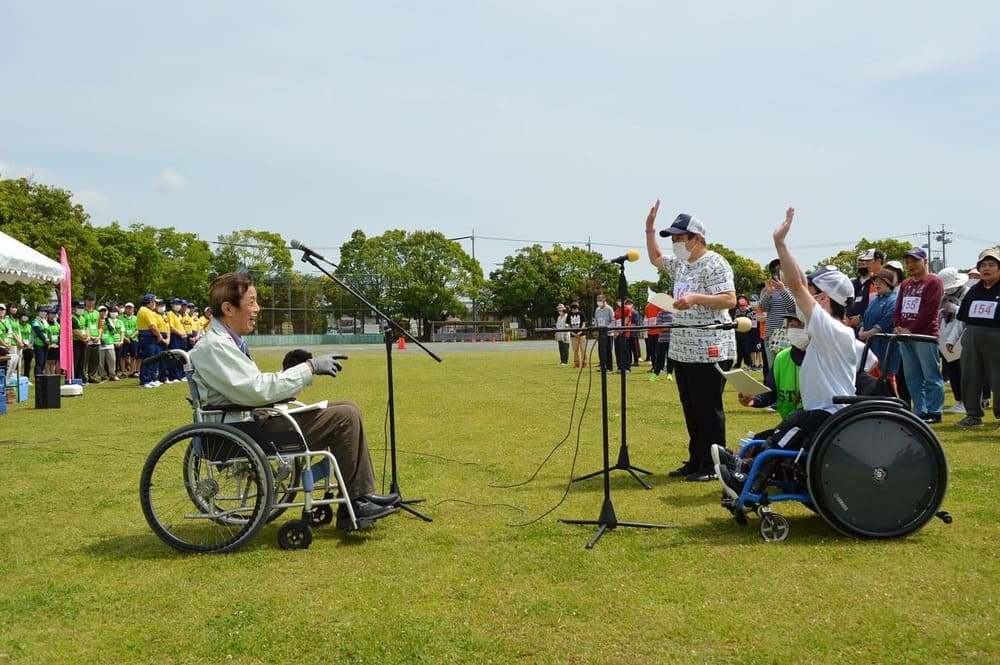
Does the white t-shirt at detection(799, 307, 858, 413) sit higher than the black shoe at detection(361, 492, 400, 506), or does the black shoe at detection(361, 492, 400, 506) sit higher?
the white t-shirt at detection(799, 307, 858, 413)

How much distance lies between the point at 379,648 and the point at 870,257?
30.7 ft

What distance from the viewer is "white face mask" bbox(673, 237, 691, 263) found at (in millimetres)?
6455

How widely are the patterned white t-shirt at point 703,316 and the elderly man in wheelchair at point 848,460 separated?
1.56 metres

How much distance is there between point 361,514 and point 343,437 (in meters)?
0.47

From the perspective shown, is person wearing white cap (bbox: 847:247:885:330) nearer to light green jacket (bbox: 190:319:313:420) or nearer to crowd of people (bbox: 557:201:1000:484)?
crowd of people (bbox: 557:201:1000:484)

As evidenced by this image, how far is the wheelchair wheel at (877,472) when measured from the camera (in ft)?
14.5

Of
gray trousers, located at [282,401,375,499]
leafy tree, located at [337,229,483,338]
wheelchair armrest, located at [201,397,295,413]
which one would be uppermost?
leafy tree, located at [337,229,483,338]

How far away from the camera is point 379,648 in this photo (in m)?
3.22

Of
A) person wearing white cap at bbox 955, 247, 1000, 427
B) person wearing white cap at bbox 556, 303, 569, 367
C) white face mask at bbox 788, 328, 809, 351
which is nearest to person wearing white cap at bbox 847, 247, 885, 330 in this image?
person wearing white cap at bbox 955, 247, 1000, 427

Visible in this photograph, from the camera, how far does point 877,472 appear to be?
443 cm

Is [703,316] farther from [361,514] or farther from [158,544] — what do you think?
[158,544]

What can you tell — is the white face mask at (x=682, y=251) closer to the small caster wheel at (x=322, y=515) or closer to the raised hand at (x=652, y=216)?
the raised hand at (x=652, y=216)

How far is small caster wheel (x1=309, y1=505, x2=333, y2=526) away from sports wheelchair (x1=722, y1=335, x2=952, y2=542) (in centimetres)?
296

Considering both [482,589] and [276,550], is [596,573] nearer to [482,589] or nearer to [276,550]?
[482,589]
